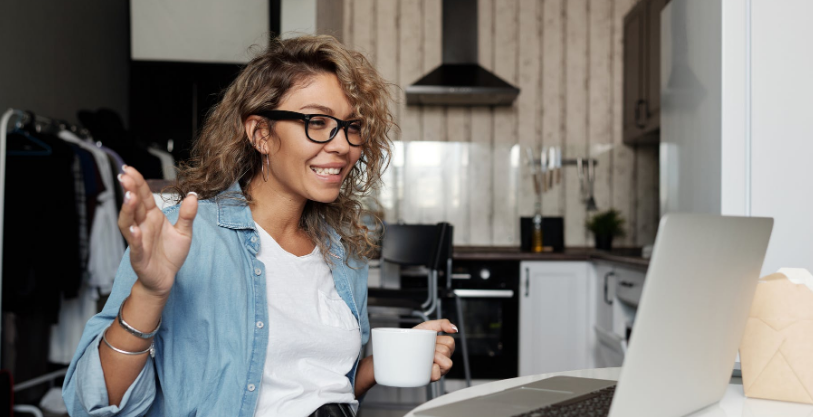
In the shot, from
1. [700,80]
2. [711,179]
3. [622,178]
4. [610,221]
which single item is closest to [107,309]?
[711,179]

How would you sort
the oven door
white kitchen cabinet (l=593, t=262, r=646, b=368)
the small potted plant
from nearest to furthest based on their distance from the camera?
white kitchen cabinet (l=593, t=262, r=646, b=368)
the oven door
the small potted plant

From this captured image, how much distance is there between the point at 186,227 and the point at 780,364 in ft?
2.33

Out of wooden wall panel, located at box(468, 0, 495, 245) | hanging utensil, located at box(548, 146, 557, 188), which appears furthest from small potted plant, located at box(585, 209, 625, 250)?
wooden wall panel, located at box(468, 0, 495, 245)

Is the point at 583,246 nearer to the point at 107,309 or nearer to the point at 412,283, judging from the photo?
the point at 412,283

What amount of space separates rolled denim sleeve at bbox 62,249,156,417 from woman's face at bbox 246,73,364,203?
30 cm

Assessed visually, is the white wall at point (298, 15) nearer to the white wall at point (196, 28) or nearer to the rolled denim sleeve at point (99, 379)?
the white wall at point (196, 28)

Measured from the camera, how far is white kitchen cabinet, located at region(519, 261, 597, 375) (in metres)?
3.60

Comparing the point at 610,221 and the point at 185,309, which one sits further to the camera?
the point at 610,221

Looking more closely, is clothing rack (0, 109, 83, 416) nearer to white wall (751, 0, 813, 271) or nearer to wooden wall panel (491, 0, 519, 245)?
white wall (751, 0, 813, 271)

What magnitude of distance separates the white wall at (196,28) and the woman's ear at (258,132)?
225cm

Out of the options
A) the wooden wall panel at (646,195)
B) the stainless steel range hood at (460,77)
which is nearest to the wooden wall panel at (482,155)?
the stainless steel range hood at (460,77)

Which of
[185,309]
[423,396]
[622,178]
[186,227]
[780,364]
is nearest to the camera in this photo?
[186,227]

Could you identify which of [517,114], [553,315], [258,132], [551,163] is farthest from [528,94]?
[258,132]

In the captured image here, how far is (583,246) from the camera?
4301 mm
